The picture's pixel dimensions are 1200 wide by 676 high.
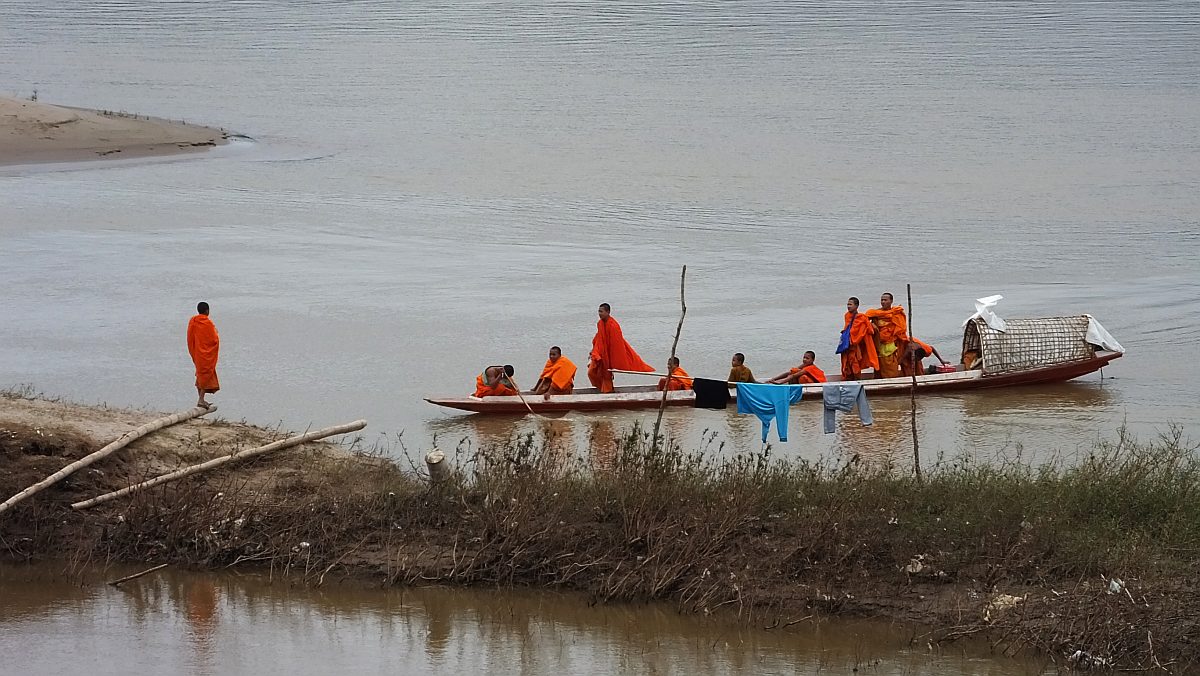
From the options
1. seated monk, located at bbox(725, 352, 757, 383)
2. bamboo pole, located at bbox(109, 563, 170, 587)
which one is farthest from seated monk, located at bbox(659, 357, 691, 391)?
bamboo pole, located at bbox(109, 563, 170, 587)

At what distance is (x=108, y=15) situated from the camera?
73.6 m

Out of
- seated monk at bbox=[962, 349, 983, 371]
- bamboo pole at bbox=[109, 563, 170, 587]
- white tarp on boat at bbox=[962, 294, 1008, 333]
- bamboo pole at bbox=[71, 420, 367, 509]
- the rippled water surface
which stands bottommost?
bamboo pole at bbox=[109, 563, 170, 587]

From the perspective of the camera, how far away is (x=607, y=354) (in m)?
16.4

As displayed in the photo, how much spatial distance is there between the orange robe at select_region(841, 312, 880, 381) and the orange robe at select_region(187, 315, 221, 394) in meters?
7.29

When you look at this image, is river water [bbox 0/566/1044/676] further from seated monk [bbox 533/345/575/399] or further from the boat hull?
seated monk [bbox 533/345/575/399]

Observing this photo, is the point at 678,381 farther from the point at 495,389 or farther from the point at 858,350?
the point at 858,350

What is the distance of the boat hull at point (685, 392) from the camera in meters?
15.9

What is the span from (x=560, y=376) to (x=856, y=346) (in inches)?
145

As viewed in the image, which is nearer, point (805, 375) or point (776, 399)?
point (776, 399)

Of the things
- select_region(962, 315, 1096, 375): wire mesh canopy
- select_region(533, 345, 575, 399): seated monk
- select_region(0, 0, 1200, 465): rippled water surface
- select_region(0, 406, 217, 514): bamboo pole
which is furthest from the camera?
select_region(0, 0, 1200, 465): rippled water surface

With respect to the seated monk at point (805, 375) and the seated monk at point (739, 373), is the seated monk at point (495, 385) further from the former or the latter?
the seated monk at point (805, 375)

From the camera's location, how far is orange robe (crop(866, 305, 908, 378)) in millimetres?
17047

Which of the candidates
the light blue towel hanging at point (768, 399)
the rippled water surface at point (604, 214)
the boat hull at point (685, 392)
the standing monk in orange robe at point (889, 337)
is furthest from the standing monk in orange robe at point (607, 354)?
the light blue towel hanging at point (768, 399)

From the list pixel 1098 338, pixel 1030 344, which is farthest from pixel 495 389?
pixel 1098 338
